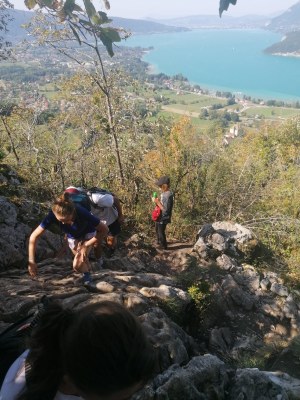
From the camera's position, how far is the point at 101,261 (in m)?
6.53

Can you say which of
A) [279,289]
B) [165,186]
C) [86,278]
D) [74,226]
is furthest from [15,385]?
[279,289]

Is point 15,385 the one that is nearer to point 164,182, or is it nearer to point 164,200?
point 164,182

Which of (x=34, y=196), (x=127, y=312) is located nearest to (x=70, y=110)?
(x=34, y=196)

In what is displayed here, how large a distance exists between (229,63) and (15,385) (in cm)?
10277

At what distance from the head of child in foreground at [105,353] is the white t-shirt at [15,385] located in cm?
16

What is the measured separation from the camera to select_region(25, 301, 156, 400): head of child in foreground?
1398mm

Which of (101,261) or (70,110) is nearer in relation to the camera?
(101,261)

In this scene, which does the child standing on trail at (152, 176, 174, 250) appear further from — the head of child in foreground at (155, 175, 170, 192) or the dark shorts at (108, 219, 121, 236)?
the dark shorts at (108, 219, 121, 236)

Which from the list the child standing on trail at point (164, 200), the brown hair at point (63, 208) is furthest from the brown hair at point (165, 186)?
the brown hair at point (63, 208)

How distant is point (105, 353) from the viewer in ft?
4.53

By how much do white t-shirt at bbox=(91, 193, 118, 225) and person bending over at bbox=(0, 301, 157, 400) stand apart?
341cm

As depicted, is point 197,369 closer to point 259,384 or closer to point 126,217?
point 259,384

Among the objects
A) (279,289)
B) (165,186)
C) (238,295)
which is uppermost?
(165,186)

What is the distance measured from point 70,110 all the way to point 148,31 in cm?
5380
